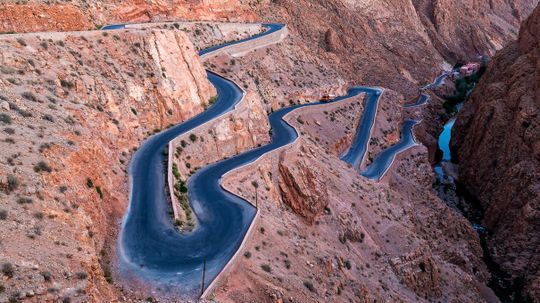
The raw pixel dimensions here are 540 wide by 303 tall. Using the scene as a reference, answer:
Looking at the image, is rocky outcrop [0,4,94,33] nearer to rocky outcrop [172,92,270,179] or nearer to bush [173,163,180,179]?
rocky outcrop [172,92,270,179]

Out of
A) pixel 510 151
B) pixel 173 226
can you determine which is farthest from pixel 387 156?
pixel 173 226

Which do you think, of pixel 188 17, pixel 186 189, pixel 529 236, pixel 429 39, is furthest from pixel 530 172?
pixel 429 39

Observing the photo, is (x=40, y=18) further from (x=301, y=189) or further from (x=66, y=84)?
(x=301, y=189)

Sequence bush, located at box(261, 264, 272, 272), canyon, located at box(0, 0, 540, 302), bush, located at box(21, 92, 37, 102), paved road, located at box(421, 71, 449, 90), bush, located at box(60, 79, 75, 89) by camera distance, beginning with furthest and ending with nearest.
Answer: paved road, located at box(421, 71, 449, 90) → bush, located at box(60, 79, 75, 89) → bush, located at box(21, 92, 37, 102) → bush, located at box(261, 264, 272, 272) → canyon, located at box(0, 0, 540, 302)

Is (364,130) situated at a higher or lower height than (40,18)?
lower

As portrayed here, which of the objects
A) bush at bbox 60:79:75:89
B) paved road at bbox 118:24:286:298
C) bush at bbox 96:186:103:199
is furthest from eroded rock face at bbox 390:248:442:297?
bush at bbox 60:79:75:89

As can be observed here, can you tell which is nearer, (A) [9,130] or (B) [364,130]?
(A) [9,130]

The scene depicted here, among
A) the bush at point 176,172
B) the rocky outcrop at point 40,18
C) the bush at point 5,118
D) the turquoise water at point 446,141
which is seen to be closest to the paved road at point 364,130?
the turquoise water at point 446,141
